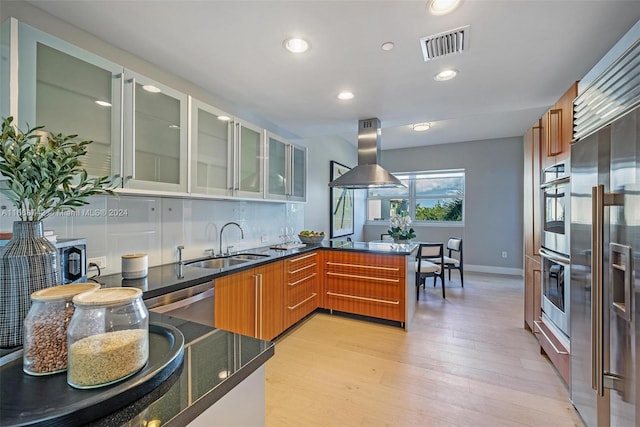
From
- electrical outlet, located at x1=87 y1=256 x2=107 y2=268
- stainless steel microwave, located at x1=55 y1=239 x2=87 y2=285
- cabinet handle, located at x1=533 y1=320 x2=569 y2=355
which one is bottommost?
cabinet handle, located at x1=533 y1=320 x2=569 y2=355

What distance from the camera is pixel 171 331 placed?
898mm

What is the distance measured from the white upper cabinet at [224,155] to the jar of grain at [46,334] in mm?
1540

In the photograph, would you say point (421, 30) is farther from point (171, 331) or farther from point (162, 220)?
point (162, 220)

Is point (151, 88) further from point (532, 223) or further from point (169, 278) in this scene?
point (532, 223)

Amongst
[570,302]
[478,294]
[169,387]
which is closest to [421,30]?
[570,302]

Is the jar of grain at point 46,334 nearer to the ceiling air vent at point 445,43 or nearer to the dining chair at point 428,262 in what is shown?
the ceiling air vent at point 445,43

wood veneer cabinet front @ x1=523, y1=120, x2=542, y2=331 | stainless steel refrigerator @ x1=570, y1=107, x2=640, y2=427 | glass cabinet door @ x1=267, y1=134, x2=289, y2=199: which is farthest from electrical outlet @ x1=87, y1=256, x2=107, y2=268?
wood veneer cabinet front @ x1=523, y1=120, x2=542, y2=331

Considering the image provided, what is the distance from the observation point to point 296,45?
1903mm

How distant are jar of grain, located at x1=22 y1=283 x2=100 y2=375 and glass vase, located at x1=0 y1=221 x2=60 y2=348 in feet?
0.75

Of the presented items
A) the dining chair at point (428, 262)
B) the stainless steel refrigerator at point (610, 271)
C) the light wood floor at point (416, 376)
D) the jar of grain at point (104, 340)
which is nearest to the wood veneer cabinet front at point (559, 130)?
the stainless steel refrigerator at point (610, 271)

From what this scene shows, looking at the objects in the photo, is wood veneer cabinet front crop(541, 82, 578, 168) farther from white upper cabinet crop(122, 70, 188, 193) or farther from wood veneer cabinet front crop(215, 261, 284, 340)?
white upper cabinet crop(122, 70, 188, 193)

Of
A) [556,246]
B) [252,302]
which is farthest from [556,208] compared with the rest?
[252,302]

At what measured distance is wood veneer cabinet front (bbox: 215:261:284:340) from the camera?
204 cm

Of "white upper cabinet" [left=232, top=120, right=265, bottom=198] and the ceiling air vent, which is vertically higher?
the ceiling air vent
